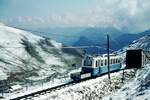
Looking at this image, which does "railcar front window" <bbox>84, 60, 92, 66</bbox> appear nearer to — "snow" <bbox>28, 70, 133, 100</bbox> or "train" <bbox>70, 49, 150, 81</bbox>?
"train" <bbox>70, 49, 150, 81</bbox>

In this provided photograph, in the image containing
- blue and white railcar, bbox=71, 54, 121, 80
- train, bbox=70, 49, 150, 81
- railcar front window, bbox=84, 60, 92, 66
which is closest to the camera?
train, bbox=70, 49, 150, 81

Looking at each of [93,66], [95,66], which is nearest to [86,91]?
[93,66]

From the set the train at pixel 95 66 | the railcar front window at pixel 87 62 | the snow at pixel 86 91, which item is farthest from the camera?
the railcar front window at pixel 87 62

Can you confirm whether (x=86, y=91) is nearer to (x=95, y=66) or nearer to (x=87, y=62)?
(x=95, y=66)

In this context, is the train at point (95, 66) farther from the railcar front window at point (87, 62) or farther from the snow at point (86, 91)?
the snow at point (86, 91)

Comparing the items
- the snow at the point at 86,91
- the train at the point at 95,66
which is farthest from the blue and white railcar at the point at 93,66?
the snow at the point at 86,91

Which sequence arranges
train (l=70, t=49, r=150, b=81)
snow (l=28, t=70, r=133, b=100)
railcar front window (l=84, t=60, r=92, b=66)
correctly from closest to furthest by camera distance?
snow (l=28, t=70, r=133, b=100) → train (l=70, t=49, r=150, b=81) → railcar front window (l=84, t=60, r=92, b=66)

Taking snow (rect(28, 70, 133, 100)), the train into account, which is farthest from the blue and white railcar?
snow (rect(28, 70, 133, 100))

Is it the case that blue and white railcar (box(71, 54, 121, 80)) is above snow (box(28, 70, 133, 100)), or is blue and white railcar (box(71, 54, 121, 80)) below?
above

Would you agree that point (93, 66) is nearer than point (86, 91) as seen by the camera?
No

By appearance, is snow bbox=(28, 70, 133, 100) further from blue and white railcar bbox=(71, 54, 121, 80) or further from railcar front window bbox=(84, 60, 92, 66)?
railcar front window bbox=(84, 60, 92, 66)

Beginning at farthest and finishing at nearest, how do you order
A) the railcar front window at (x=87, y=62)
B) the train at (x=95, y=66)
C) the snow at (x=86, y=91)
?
the railcar front window at (x=87, y=62)
the train at (x=95, y=66)
the snow at (x=86, y=91)

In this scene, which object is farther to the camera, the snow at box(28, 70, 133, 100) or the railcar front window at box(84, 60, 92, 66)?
the railcar front window at box(84, 60, 92, 66)

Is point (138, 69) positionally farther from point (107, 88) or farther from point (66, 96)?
point (66, 96)
